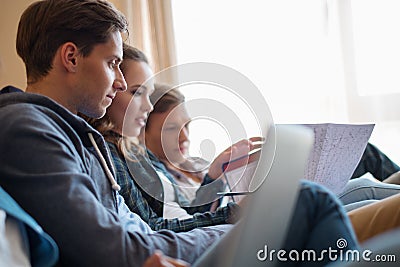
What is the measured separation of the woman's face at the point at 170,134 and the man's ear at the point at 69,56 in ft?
2.02

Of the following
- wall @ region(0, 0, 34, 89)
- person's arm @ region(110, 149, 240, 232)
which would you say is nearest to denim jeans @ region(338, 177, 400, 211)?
person's arm @ region(110, 149, 240, 232)

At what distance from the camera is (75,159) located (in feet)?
2.83

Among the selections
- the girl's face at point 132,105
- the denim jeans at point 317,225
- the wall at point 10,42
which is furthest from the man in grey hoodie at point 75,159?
the wall at point 10,42

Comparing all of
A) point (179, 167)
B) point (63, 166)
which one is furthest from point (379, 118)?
point (63, 166)

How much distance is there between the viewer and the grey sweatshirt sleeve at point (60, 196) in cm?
78

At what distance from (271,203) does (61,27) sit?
75 centimetres

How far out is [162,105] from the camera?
183 centimetres

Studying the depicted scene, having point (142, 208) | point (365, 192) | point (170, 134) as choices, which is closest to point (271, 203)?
point (142, 208)

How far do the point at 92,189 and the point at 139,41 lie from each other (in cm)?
185

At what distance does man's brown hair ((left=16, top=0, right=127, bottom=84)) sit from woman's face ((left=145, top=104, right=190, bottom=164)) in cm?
61

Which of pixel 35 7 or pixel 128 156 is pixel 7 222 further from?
pixel 128 156

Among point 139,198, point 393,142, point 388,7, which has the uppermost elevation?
point 388,7

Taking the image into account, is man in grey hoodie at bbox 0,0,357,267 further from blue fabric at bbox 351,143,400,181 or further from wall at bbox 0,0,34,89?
wall at bbox 0,0,34,89

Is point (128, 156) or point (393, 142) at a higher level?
point (128, 156)
